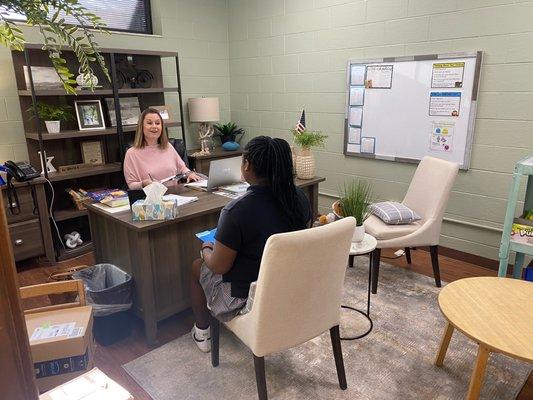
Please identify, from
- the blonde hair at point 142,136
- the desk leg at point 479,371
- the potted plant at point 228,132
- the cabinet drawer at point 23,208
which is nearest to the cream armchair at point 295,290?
the desk leg at point 479,371

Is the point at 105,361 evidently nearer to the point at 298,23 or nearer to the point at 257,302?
the point at 257,302

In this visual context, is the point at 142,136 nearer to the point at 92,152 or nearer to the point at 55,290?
the point at 92,152

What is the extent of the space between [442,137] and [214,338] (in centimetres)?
247

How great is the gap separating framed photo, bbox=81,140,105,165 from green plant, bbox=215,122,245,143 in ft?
4.86

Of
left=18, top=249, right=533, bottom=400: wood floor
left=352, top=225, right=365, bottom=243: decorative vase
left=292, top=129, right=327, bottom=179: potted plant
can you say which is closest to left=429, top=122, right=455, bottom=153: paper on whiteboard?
left=18, top=249, right=533, bottom=400: wood floor

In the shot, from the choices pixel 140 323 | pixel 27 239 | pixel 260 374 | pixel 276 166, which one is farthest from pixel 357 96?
pixel 27 239

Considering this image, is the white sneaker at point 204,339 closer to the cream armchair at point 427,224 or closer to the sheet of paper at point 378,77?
the cream armchair at point 427,224

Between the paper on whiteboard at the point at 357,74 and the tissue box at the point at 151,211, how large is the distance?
237 cm

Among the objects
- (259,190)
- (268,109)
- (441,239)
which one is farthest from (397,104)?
(259,190)

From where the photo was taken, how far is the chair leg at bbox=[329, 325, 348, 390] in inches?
73.8

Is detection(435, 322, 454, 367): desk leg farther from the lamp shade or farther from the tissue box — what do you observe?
the lamp shade

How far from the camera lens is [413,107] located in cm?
341

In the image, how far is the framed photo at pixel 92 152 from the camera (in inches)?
148

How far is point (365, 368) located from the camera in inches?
80.5
